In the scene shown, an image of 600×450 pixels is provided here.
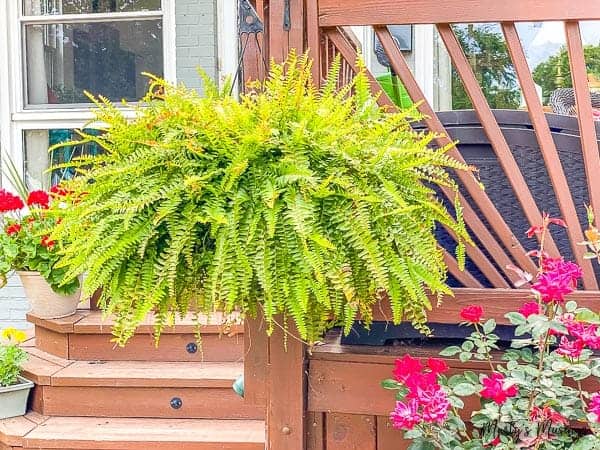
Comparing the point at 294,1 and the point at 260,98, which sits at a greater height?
the point at 294,1

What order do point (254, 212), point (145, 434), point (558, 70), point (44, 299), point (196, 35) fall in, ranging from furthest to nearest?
point (558, 70), point (196, 35), point (44, 299), point (145, 434), point (254, 212)

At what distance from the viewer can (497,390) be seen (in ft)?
3.86

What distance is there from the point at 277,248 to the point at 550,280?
50 cm

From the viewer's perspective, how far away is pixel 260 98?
115 cm

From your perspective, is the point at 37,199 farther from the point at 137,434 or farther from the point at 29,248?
the point at 137,434

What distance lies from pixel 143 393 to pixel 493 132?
1871 millimetres

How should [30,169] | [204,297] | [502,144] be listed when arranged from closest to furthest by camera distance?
[204,297] < [502,144] < [30,169]

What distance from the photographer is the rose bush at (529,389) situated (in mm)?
1165

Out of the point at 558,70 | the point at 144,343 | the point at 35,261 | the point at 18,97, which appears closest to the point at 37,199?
the point at 35,261

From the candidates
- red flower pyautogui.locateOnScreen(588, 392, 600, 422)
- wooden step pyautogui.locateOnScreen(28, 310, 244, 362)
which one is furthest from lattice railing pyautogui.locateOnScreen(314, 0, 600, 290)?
wooden step pyautogui.locateOnScreen(28, 310, 244, 362)

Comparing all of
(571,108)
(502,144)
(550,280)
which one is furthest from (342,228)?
(571,108)

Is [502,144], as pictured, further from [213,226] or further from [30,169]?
[30,169]

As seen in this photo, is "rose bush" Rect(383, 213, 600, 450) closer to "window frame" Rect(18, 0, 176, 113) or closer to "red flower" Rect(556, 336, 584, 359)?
"red flower" Rect(556, 336, 584, 359)

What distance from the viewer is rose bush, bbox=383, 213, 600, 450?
1.17 meters
